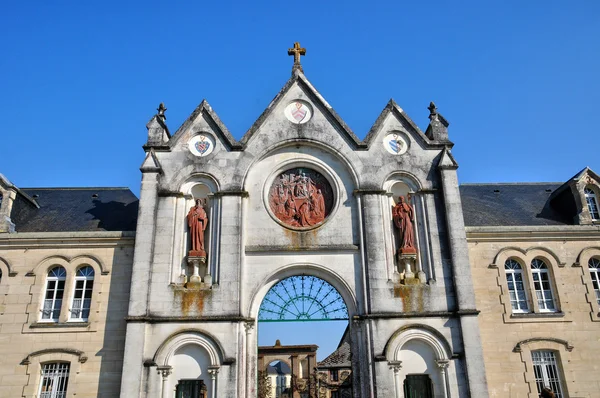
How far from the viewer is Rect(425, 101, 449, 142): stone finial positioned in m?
17.9

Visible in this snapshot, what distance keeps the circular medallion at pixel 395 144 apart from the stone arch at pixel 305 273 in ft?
16.6

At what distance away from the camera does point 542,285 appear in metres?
17.2

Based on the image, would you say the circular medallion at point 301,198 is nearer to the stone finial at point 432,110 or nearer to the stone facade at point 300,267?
the stone facade at point 300,267

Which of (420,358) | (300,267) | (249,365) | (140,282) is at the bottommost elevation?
(249,365)

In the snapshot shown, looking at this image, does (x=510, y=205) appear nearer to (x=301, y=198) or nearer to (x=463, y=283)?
(x=463, y=283)

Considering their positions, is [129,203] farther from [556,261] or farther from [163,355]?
[556,261]

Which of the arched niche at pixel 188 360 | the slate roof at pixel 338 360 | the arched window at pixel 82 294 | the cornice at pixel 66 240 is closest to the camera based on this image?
the arched niche at pixel 188 360

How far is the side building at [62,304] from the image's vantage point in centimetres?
1551

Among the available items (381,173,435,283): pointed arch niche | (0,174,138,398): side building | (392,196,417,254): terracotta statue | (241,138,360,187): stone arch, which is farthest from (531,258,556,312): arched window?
(0,174,138,398): side building

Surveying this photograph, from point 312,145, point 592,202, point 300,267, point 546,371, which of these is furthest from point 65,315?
point 592,202

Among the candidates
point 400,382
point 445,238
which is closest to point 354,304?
point 400,382

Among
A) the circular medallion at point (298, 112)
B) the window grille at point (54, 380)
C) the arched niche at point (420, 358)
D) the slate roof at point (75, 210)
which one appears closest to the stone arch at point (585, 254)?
the arched niche at point (420, 358)

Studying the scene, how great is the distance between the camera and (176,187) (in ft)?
55.8

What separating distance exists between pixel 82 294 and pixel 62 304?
0.67m
